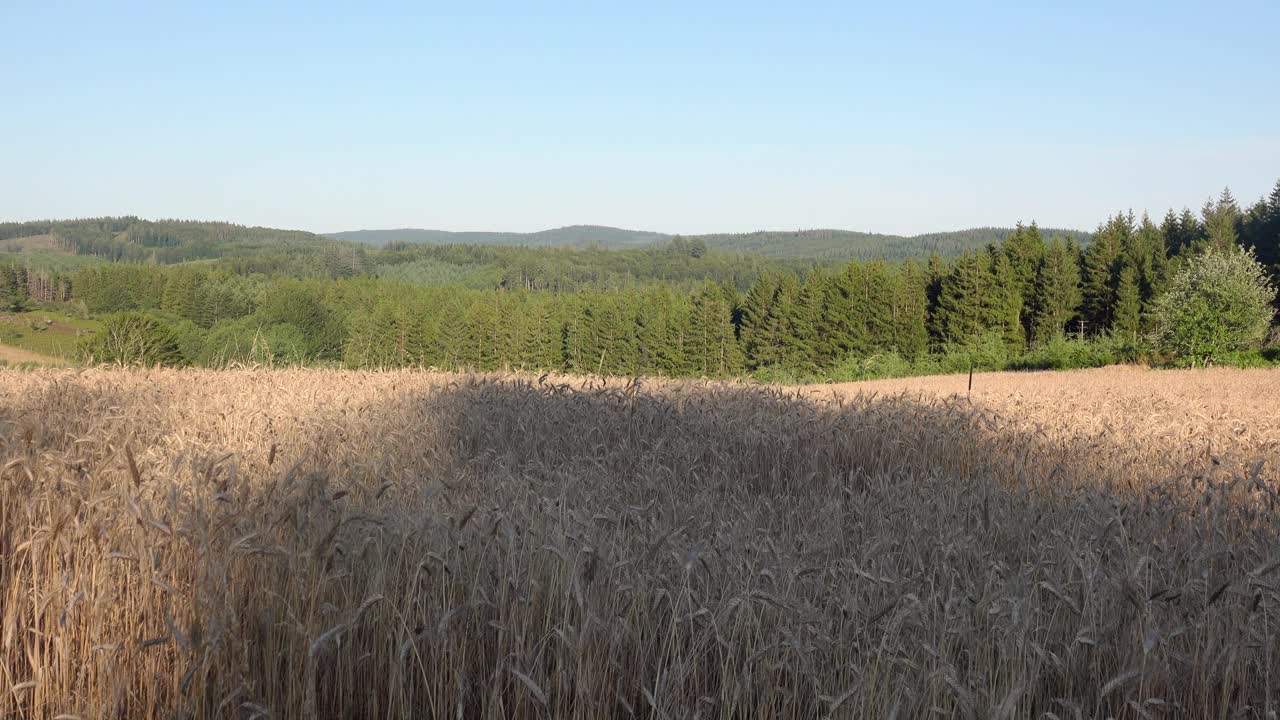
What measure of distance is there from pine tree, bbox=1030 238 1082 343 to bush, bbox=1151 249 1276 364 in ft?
81.8

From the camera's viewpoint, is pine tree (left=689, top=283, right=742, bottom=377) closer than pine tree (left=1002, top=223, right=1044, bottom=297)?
No

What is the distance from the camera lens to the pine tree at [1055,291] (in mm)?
64000

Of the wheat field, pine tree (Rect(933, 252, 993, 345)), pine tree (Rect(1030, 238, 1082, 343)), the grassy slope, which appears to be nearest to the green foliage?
the grassy slope

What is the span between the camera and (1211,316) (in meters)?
36.2

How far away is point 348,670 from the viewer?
234 centimetres

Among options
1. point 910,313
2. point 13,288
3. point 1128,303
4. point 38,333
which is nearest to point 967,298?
point 910,313

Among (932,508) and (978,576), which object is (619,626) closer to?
(978,576)

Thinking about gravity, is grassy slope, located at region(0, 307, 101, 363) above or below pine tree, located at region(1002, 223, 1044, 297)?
below

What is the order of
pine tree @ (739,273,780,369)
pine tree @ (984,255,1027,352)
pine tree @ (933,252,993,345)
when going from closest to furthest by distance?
pine tree @ (984,255,1027,352)
pine tree @ (933,252,993,345)
pine tree @ (739,273,780,369)

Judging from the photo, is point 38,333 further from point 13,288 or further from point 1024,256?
point 1024,256

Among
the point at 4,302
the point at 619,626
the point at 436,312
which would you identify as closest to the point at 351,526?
the point at 619,626

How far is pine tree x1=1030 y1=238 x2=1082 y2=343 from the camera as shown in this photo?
64000 mm

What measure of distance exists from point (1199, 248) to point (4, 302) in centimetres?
14798

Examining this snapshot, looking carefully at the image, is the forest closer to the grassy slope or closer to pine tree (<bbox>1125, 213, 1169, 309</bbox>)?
pine tree (<bbox>1125, 213, 1169, 309</bbox>)
